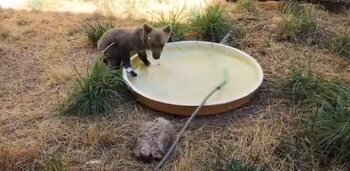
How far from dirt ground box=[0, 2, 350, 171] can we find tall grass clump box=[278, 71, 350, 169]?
9 centimetres

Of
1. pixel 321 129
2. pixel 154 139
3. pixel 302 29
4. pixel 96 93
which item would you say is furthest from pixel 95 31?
pixel 321 129

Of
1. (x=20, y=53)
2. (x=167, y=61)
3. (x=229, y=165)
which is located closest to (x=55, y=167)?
(x=229, y=165)

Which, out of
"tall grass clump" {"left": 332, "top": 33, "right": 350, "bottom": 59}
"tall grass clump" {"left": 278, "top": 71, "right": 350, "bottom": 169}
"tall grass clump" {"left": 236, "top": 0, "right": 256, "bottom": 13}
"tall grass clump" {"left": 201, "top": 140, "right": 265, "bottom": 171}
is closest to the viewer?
"tall grass clump" {"left": 201, "top": 140, "right": 265, "bottom": 171}

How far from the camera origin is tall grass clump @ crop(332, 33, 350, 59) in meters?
4.25

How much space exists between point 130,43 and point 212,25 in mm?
1044

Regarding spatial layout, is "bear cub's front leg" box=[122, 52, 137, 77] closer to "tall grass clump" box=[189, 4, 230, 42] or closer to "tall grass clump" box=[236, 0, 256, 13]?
"tall grass clump" box=[189, 4, 230, 42]

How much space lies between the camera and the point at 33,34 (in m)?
4.74

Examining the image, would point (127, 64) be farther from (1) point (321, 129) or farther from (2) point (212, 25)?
(1) point (321, 129)

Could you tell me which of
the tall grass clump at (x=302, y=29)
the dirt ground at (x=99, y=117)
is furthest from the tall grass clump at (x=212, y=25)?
the tall grass clump at (x=302, y=29)

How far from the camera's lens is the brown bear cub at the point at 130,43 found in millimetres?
3658

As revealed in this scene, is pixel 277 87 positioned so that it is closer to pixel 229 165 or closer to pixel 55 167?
pixel 229 165

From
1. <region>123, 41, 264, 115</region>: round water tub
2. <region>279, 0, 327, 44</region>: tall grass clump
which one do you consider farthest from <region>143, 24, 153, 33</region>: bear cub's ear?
<region>279, 0, 327, 44</region>: tall grass clump

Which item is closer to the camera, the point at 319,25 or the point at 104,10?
the point at 319,25

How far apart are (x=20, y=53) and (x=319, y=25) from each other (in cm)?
272
